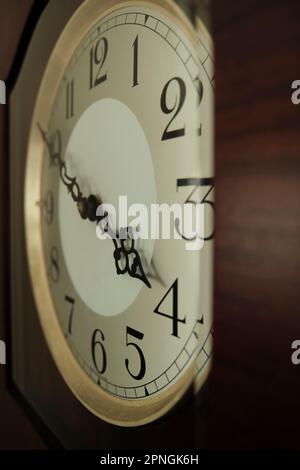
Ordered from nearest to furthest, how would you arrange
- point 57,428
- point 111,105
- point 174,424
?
point 174,424 → point 111,105 → point 57,428

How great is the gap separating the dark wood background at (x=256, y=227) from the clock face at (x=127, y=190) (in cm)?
4

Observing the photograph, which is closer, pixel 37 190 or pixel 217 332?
pixel 217 332

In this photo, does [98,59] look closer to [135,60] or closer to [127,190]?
[135,60]

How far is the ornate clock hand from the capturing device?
2.11 ft

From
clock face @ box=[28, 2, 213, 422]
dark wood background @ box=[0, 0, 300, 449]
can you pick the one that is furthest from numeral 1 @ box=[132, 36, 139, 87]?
dark wood background @ box=[0, 0, 300, 449]

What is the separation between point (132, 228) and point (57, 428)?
0.43m

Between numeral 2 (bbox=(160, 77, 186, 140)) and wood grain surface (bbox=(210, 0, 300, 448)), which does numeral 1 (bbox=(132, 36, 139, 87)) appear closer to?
numeral 2 (bbox=(160, 77, 186, 140))

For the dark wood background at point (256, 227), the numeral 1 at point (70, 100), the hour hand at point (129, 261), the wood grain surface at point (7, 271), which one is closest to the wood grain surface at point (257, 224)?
the dark wood background at point (256, 227)

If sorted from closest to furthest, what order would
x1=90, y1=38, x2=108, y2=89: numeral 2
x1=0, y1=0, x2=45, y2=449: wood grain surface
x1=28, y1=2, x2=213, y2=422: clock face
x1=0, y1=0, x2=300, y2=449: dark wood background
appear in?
1. x1=0, y1=0, x2=300, y2=449: dark wood background
2. x1=28, y1=2, x2=213, y2=422: clock face
3. x1=90, y1=38, x2=108, y2=89: numeral 2
4. x1=0, y1=0, x2=45, y2=449: wood grain surface

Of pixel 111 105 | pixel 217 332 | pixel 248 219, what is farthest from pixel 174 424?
pixel 111 105

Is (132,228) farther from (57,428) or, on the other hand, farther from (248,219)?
(57,428)

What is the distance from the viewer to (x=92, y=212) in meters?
0.74

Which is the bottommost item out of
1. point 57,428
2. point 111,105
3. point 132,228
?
point 57,428
